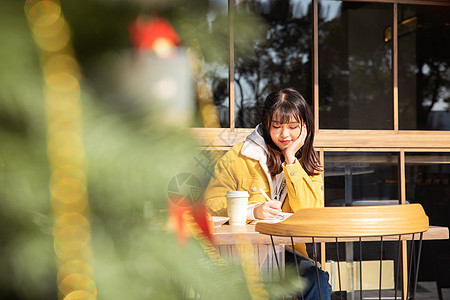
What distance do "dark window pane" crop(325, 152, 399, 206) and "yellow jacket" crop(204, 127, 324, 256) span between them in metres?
0.45

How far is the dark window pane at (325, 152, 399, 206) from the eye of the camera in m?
3.22

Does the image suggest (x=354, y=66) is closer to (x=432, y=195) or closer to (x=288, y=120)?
(x=432, y=195)

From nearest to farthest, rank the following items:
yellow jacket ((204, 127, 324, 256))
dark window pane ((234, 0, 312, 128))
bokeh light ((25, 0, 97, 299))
→ bokeh light ((25, 0, 97, 299)), yellow jacket ((204, 127, 324, 256)), dark window pane ((234, 0, 312, 128))

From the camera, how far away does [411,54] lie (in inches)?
137

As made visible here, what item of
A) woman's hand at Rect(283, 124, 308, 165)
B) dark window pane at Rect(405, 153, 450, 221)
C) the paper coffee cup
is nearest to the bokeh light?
the paper coffee cup

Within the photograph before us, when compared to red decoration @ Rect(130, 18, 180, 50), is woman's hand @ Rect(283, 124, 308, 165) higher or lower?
lower

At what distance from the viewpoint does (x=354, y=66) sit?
12.3 ft

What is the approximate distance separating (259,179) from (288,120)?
367mm

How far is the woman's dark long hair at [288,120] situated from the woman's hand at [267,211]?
528 mm

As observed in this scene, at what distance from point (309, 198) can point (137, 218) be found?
2359mm

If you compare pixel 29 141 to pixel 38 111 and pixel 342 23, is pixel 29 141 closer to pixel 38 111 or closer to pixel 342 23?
pixel 38 111

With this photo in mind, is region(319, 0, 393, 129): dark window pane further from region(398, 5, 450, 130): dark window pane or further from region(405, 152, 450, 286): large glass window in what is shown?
region(405, 152, 450, 286): large glass window

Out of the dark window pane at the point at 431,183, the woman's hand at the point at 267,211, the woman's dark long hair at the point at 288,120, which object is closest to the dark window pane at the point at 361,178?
the dark window pane at the point at 431,183

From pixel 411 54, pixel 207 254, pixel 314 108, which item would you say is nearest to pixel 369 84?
pixel 411 54
